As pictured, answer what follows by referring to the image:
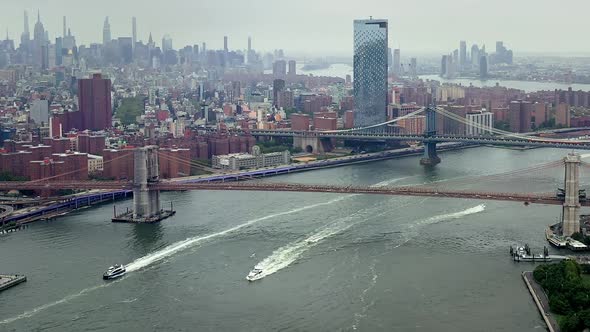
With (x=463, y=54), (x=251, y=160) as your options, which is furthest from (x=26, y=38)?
(x=251, y=160)

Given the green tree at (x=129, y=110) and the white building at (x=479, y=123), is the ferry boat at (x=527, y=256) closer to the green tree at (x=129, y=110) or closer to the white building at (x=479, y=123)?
the white building at (x=479, y=123)

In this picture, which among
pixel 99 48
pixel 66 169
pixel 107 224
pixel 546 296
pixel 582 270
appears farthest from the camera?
pixel 99 48

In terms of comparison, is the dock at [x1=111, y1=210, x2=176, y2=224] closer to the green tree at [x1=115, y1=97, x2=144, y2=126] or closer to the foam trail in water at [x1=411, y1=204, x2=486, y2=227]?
the foam trail in water at [x1=411, y1=204, x2=486, y2=227]

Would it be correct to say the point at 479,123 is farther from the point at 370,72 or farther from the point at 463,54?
the point at 463,54

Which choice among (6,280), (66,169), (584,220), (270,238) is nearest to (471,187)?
(584,220)

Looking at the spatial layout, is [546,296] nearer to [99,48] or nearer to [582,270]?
[582,270]

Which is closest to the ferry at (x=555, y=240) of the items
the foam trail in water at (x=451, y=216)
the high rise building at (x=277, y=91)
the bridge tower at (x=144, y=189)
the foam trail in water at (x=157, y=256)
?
the foam trail in water at (x=451, y=216)

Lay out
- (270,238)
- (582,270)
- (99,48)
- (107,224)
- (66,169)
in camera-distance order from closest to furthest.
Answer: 1. (582,270)
2. (270,238)
3. (107,224)
4. (66,169)
5. (99,48)
